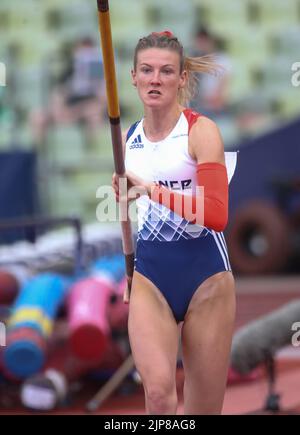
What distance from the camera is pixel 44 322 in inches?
286

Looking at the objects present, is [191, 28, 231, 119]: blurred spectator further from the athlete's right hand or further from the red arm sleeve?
the red arm sleeve

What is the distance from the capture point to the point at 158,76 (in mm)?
4535

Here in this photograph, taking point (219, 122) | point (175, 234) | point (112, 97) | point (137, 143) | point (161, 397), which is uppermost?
point (112, 97)

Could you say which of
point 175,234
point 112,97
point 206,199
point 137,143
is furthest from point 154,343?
point 112,97

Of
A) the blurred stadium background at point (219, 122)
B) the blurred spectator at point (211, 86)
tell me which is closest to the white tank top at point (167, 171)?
the blurred stadium background at point (219, 122)

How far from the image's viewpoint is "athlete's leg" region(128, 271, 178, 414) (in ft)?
14.1

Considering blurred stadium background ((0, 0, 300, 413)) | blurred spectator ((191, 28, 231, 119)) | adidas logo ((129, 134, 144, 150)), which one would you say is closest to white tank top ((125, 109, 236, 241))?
adidas logo ((129, 134, 144, 150))

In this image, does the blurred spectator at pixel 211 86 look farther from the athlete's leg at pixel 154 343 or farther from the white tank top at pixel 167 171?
the athlete's leg at pixel 154 343

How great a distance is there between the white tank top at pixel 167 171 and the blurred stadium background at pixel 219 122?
5.75 m

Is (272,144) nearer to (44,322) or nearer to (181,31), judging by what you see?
(181,31)

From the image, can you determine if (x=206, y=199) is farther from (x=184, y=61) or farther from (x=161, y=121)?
(x=184, y=61)

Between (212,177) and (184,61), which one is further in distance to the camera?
(184,61)

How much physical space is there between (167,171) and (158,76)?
38 centimetres
